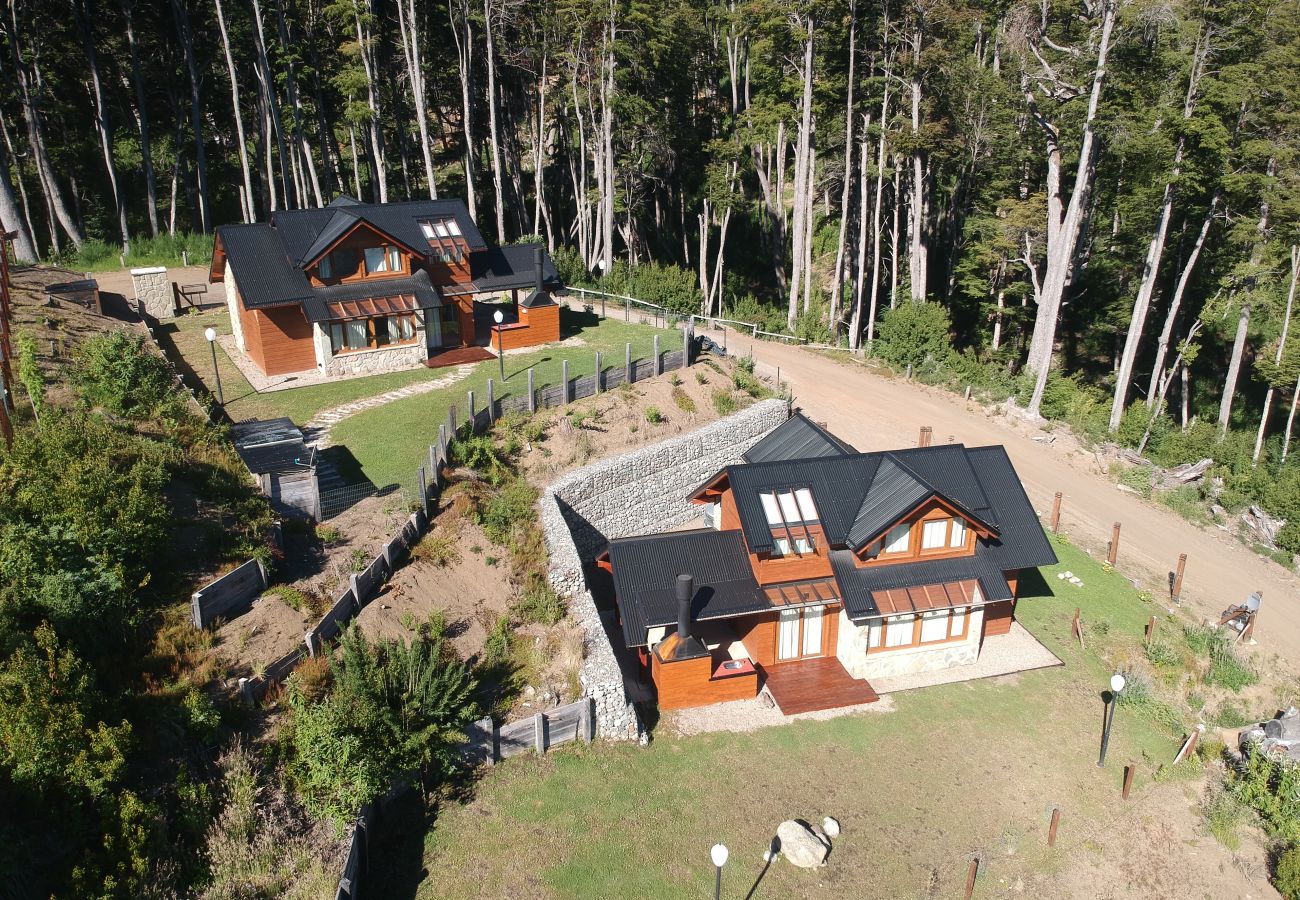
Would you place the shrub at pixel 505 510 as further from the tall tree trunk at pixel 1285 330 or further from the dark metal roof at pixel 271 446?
the tall tree trunk at pixel 1285 330

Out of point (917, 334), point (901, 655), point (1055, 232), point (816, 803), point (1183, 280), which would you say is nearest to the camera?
point (816, 803)

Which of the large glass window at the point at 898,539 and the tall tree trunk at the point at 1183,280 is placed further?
the tall tree trunk at the point at 1183,280

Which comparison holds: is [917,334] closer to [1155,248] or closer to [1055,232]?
[1055,232]

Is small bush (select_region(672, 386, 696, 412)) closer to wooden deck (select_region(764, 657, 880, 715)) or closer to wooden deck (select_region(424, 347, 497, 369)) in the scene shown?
wooden deck (select_region(424, 347, 497, 369))

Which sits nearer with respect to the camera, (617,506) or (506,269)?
(617,506)

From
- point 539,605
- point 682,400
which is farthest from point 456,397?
point 539,605

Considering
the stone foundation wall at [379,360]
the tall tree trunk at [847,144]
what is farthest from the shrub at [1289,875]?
the tall tree trunk at [847,144]

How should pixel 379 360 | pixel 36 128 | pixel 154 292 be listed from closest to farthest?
pixel 379 360 → pixel 154 292 → pixel 36 128
